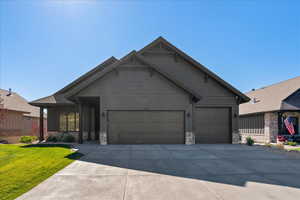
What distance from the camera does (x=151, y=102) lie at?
12656mm

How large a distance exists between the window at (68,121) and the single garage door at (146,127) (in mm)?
4788

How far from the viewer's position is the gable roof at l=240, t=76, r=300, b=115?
17.5 metres

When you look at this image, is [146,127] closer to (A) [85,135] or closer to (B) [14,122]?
(A) [85,135]

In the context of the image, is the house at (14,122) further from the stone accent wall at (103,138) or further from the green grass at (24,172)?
the green grass at (24,172)

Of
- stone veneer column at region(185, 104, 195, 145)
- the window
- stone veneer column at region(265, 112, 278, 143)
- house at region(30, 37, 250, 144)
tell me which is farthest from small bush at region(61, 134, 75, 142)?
stone veneer column at region(265, 112, 278, 143)

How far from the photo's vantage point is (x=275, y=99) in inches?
745

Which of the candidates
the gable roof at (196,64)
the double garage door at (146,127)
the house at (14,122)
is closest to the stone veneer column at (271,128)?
the gable roof at (196,64)

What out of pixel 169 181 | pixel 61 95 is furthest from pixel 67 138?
pixel 169 181

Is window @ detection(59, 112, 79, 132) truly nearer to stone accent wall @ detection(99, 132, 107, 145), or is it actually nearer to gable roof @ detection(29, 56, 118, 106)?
gable roof @ detection(29, 56, 118, 106)

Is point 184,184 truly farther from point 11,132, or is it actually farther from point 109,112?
point 11,132

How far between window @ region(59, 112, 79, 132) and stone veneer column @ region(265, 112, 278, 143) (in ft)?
62.3

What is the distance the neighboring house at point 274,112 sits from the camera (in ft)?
58.0

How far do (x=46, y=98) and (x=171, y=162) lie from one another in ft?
43.4

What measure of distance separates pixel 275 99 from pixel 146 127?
50.7ft
